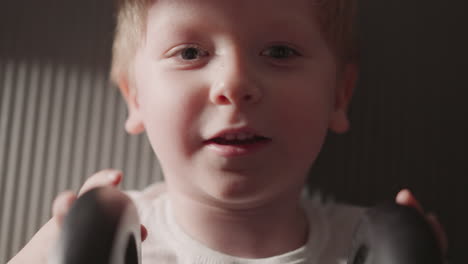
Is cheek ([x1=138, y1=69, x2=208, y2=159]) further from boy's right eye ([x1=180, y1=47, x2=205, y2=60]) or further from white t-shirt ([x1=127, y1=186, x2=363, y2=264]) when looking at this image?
white t-shirt ([x1=127, y1=186, x2=363, y2=264])

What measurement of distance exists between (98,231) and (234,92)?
0.21 metres

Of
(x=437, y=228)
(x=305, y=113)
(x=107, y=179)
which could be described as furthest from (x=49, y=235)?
(x=437, y=228)

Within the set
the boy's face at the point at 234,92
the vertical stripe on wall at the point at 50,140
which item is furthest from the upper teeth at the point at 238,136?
the vertical stripe on wall at the point at 50,140

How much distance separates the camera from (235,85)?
490 millimetres

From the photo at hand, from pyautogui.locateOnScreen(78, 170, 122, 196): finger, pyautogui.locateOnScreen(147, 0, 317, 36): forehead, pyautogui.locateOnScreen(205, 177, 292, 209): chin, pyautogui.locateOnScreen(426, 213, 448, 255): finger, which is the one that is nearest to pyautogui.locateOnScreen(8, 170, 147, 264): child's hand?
pyautogui.locateOnScreen(78, 170, 122, 196): finger

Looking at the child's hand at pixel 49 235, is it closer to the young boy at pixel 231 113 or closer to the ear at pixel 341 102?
the young boy at pixel 231 113

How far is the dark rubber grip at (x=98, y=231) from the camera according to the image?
0.37m

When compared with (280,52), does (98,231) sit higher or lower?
lower

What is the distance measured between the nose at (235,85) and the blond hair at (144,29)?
151 millimetres

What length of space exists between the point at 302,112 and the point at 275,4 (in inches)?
5.5

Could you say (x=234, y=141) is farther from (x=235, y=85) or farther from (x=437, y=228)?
(x=437, y=228)

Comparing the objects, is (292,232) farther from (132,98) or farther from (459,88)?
(459,88)

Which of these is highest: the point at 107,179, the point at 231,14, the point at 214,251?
the point at 231,14

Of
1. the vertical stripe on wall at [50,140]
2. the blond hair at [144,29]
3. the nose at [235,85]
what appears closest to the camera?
the nose at [235,85]
